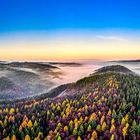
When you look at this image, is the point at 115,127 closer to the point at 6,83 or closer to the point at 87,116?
the point at 87,116

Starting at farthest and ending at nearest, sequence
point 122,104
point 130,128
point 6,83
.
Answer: point 6,83, point 122,104, point 130,128

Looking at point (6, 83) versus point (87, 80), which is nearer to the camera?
point (87, 80)

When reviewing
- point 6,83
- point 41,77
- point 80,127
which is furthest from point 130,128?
point 41,77

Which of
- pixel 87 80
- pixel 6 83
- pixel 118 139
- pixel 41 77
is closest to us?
pixel 118 139

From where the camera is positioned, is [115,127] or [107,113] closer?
[115,127]

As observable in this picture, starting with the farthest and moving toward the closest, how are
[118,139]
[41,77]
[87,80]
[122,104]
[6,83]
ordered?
1. [41,77]
2. [6,83]
3. [87,80]
4. [122,104]
5. [118,139]

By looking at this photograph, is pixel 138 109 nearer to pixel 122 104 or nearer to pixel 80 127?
pixel 122 104

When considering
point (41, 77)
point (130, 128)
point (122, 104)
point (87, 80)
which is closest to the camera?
point (130, 128)

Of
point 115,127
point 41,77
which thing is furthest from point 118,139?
point 41,77

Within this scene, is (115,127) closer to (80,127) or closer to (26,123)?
(80,127)
